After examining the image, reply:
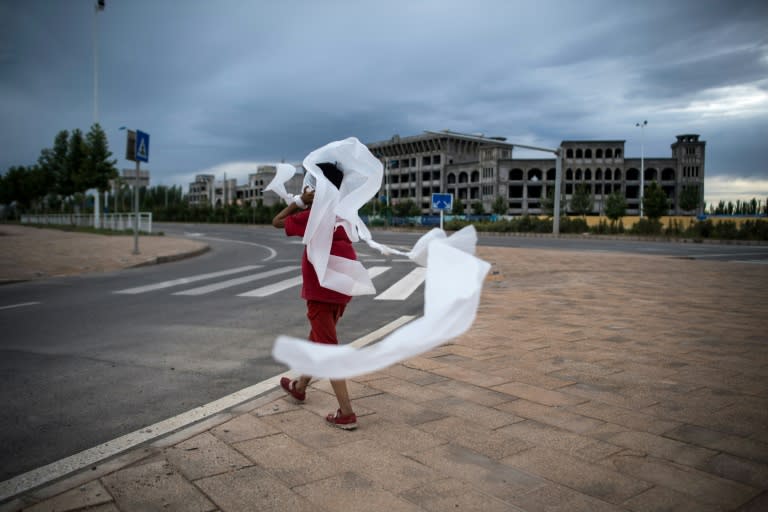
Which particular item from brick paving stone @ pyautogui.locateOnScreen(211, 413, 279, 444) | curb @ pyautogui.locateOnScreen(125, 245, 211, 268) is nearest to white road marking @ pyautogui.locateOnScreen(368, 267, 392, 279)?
curb @ pyautogui.locateOnScreen(125, 245, 211, 268)

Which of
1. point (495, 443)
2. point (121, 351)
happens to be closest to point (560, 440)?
point (495, 443)

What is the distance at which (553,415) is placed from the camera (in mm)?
3432

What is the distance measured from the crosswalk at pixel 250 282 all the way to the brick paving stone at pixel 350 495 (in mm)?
6783

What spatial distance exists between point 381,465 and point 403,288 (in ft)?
26.3

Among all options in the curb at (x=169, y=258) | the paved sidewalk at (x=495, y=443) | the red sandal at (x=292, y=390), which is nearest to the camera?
the paved sidewalk at (x=495, y=443)

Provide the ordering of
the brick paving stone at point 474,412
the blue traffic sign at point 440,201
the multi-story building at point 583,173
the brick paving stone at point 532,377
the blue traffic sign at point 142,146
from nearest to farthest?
the brick paving stone at point 474,412 → the brick paving stone at point 532,377 → the blue traffic sign at point 142,146 → the blue traffic sign at point 440,201 → the multi-story building at point 583,173

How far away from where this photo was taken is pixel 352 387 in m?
4.07

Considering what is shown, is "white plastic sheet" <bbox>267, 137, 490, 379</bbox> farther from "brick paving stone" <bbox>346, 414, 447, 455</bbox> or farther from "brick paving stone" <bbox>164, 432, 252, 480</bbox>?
"brick paving stone" <bbox>164, 432, 252, 480</bbox>

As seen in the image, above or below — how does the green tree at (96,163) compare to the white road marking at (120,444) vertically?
above

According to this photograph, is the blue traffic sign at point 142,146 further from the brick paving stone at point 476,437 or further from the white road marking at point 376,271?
the brick paving stone at point 476,437

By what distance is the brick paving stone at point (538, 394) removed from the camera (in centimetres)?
370

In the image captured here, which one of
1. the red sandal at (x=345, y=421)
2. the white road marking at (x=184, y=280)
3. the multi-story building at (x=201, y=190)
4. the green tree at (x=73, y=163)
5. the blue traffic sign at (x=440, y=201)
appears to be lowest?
the white road marking at (x=184, y=280)

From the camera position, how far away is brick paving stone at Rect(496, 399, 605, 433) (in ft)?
10.7

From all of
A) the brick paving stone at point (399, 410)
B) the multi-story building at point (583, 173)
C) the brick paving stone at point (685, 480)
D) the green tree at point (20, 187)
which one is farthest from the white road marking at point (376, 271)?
the multi-story building at point (583, 173)
